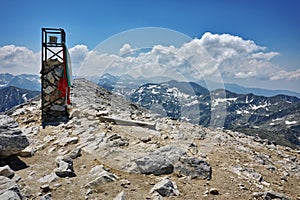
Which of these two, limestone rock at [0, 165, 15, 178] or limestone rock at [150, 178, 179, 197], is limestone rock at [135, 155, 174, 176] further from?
limestone rock at [0, 165, 15, 178]

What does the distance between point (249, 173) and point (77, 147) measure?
785cm

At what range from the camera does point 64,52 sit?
18.0 meters

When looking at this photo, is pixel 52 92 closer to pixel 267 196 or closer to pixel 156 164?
pixel 156 164

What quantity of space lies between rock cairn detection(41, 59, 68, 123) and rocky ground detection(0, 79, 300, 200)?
2.68 m

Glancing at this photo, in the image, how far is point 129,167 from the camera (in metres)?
9.98

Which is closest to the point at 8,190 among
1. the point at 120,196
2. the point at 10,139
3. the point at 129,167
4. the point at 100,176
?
the point at 100,176

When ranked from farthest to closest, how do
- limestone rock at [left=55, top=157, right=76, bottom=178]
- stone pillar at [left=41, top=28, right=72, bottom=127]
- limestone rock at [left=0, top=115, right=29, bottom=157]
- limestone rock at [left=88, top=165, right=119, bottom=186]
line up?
1. stone pillar at [left=41, top=28, right=72, bottom=127]
2. limestone rock at [left=0, top=115, right=29, bottom=157]
3. limestone rock at [left=55, top=157, right=76, bottom=178]
4. limestone rock at [left=88, top=165, right=119, bottom=186]

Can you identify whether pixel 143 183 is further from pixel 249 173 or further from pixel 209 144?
pixel 209 144

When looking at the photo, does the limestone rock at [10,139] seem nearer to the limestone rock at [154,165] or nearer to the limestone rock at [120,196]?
the limestone rock at [154,165]

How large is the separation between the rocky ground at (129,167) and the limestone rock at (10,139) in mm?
35

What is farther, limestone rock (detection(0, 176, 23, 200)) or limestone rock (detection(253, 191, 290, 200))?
limestone rock (detection(253, 191, 290, 200))

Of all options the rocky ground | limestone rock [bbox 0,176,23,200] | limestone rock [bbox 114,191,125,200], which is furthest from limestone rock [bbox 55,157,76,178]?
limestone rock [bbox 114,191,125,200]

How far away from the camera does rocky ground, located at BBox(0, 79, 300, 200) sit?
27.1 ft

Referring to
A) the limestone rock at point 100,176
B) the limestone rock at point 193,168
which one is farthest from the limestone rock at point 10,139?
the limestone rock at point 193,168
